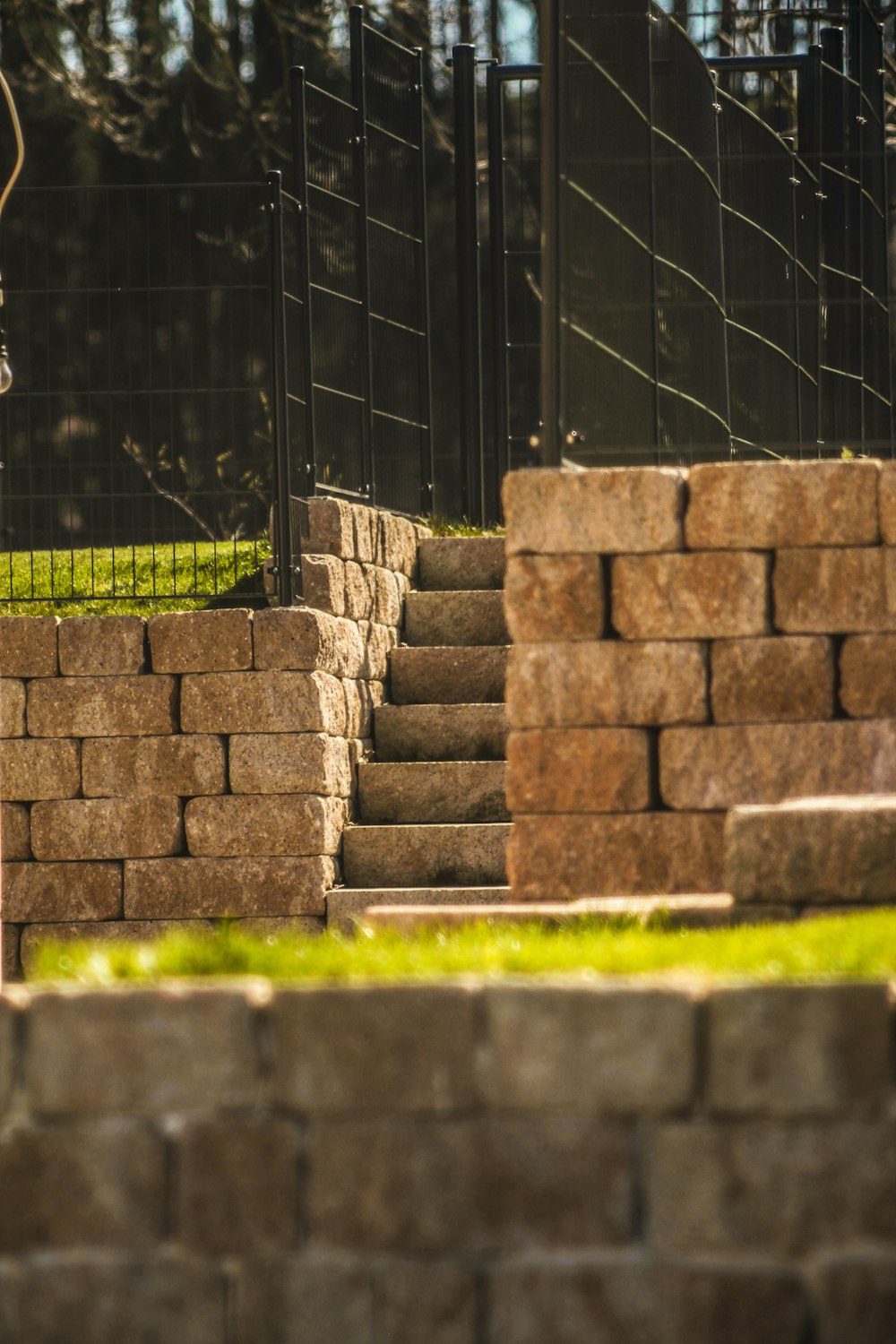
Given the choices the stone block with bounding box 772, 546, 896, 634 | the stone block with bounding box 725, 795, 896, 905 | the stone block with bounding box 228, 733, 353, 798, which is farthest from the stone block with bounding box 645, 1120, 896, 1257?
the stone block with bounding box 228, 733, 353, 798

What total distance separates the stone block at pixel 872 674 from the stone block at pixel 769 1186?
8.68ft

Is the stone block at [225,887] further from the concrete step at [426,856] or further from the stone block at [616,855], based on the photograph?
the stone block at [616,855]

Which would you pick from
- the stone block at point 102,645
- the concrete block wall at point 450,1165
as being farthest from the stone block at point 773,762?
the stone block at point 102,645

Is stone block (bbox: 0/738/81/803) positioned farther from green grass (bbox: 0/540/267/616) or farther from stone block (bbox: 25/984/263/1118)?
stone block (bbox: 25/984/263/1118)

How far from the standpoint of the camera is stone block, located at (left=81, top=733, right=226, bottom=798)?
9461 mm

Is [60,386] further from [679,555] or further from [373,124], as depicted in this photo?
[679,555]

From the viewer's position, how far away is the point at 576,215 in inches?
267

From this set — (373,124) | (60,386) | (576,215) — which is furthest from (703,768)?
(60,386)

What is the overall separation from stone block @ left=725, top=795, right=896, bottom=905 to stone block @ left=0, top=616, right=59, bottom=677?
208 inches

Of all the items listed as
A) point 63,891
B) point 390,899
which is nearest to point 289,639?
point 390,899

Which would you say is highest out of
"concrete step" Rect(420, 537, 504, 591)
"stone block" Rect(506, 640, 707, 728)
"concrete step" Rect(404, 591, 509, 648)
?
"concrete step" Rect(420, 537, 504, 591)

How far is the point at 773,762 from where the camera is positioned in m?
6.31

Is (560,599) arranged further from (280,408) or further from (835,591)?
(280,408)

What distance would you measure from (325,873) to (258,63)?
11924 millimetres
